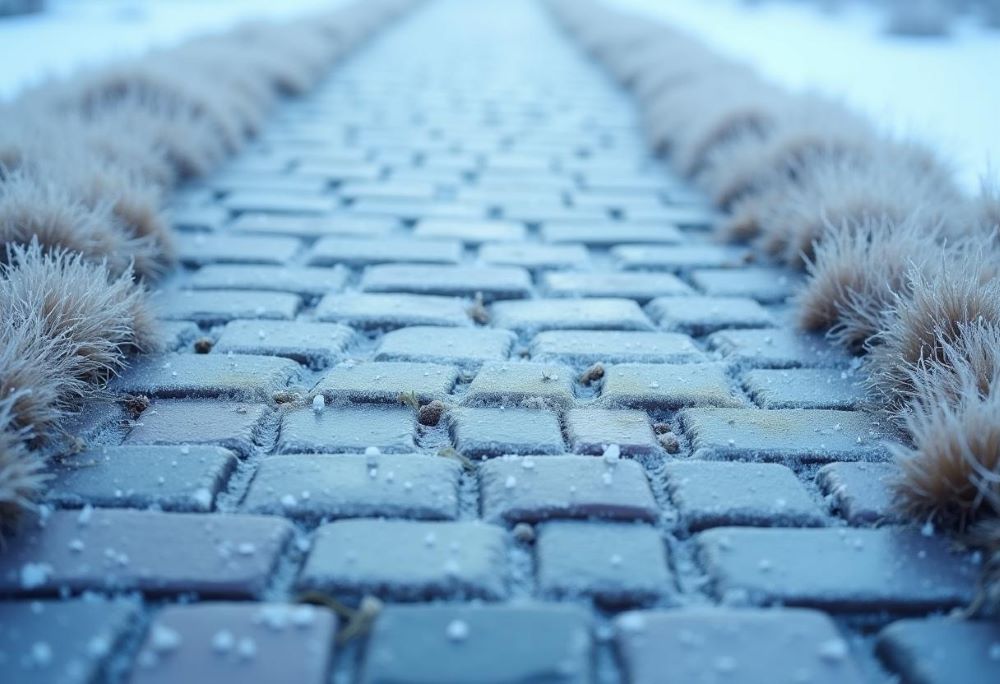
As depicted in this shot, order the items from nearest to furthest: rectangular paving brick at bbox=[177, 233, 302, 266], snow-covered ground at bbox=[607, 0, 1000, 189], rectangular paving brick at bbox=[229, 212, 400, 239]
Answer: rectangular paving brick at bbox=[177, 233, 302, 266] → rectangular paving brick at bbox=[229, 212, 400, 239] → snow-covered ground at bbox=[607, 0, 1000, 189]

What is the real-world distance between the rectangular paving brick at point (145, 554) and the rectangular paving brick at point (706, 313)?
4.57 feet

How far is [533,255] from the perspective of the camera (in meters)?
3.02

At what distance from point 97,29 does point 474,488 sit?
472 inches

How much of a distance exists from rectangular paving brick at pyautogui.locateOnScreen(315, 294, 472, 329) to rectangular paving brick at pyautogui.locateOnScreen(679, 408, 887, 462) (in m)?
0.82

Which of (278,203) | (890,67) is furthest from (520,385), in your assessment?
(890,67)

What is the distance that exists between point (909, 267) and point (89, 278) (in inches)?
81.6

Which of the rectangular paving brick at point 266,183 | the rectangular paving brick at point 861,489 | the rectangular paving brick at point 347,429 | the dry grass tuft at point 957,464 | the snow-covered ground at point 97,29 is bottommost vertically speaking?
the snow-covered ground at point 97,29

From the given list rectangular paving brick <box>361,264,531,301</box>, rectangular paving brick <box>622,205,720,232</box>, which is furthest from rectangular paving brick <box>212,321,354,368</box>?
rectangular paving brick <box>622,205,720,232</box>

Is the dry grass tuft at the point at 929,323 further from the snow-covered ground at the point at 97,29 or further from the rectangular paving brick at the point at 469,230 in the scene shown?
the snow-covered ground at the point at 97,29

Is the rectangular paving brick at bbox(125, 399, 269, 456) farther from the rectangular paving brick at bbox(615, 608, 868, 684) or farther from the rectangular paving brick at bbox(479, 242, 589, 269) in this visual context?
the rectangular paving brick at bbox(479, 242, 589, 269)

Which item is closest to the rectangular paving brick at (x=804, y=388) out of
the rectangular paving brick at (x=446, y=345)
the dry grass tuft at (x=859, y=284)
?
the dry grass tuft at (x=859, y=284)

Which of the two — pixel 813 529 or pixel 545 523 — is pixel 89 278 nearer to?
pixel 545 523

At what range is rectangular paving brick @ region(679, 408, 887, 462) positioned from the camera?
1787 mm

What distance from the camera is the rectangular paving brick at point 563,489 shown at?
155cm
